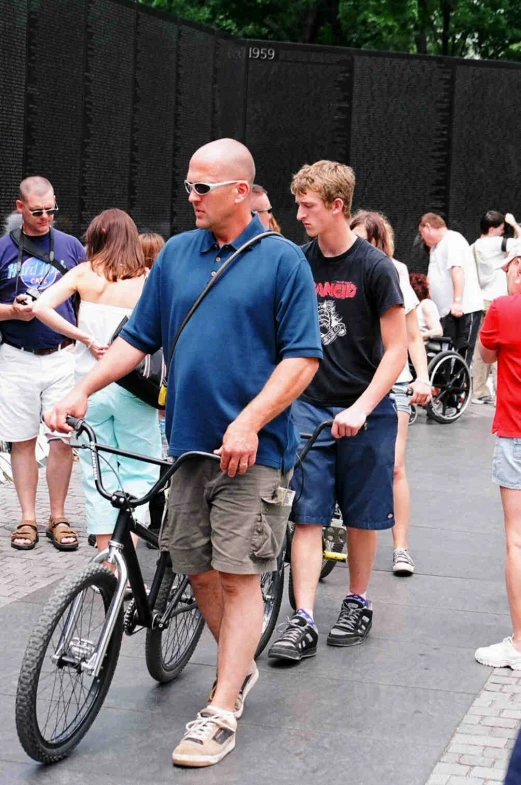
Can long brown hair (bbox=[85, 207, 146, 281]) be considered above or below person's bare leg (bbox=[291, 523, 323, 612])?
above

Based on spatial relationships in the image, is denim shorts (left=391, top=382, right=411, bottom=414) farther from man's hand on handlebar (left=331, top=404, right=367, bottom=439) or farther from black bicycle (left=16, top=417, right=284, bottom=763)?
black bicycle (left=16, top=417, right=284, bottom=763)

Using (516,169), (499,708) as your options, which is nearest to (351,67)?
(516,169)

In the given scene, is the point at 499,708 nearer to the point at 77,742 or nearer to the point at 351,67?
the point at 77,742

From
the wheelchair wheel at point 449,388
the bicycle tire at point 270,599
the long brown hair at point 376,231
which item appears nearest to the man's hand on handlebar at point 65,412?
the bicycle tire at point 270,599

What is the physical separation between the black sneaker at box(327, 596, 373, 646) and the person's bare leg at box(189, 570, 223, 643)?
45.0 inches

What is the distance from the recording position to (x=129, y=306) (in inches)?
243

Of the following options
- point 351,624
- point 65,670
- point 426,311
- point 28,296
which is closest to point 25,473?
point 28,296

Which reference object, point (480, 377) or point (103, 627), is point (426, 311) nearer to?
point (480, 377)

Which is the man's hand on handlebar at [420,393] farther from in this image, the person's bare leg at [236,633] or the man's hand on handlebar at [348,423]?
the person's bare leg at [236,633]

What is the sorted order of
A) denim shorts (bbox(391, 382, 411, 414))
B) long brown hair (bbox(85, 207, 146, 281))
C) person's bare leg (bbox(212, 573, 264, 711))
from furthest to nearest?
denim shorts (bbox(391, 382, 411, 414))
long brown hair (bbox(85, 207, 146, 281))
person's bare leg (bbox(212, 573, 264, 711))

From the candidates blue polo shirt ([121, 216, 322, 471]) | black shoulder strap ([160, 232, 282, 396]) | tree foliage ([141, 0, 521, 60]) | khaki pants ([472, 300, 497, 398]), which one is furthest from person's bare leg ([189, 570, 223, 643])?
tree foliage ([141, 0, 521, 60])

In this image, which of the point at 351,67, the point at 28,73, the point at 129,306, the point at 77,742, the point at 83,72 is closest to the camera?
the point at 77,742

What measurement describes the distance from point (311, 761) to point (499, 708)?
885mm

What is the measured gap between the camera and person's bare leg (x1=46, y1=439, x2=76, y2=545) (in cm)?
709
